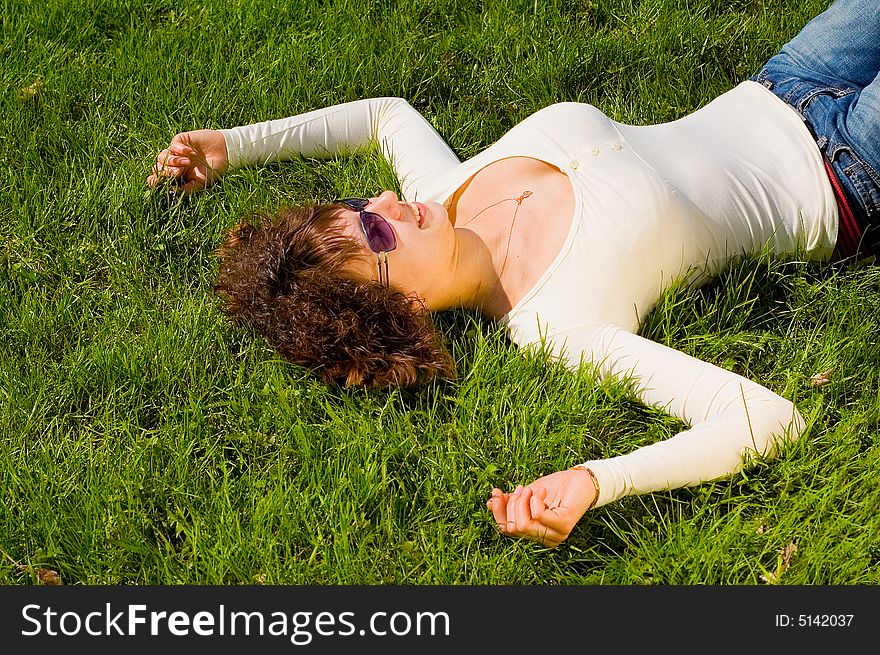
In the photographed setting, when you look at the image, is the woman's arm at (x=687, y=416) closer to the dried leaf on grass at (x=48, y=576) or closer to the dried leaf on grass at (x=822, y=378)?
the dried leaf on grass at (x=822, y=378)

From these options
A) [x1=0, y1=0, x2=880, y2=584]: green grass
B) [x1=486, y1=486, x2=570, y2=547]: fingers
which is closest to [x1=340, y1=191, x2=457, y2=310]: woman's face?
[x1=0, y1=0, x2=880, y2=584]: green grass

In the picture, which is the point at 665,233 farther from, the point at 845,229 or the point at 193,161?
the point at 193,161

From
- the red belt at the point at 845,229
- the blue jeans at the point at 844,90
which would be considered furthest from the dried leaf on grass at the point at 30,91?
the red belt at the point at 845,229

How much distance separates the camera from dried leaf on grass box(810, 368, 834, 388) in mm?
3029

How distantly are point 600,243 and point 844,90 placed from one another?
115 centimetres

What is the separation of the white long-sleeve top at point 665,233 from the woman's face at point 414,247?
0.26m

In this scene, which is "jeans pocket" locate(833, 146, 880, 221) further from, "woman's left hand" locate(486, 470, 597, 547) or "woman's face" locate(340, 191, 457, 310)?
"woman's left hand" locate(486, 470, 597, 547)

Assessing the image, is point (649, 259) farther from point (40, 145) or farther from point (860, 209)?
point (40, 145)

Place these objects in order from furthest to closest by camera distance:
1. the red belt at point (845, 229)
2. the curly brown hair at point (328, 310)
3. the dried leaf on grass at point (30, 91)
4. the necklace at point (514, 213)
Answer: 1. the dried leaf on grass at point (30, 91)
2. the red belt at point (845, 229)
3. the necklace at point (514, 213)
4. the curly brown hair at point (328, 310)

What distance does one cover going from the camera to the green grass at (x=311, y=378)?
269 cm

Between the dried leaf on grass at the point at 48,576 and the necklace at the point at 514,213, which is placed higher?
the necklace at the point at 514,213

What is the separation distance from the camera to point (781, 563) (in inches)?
102

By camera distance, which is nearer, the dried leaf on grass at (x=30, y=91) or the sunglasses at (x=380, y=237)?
the sunglasses at (x=380, y=237)

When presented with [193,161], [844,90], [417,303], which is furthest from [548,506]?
[193,161]
